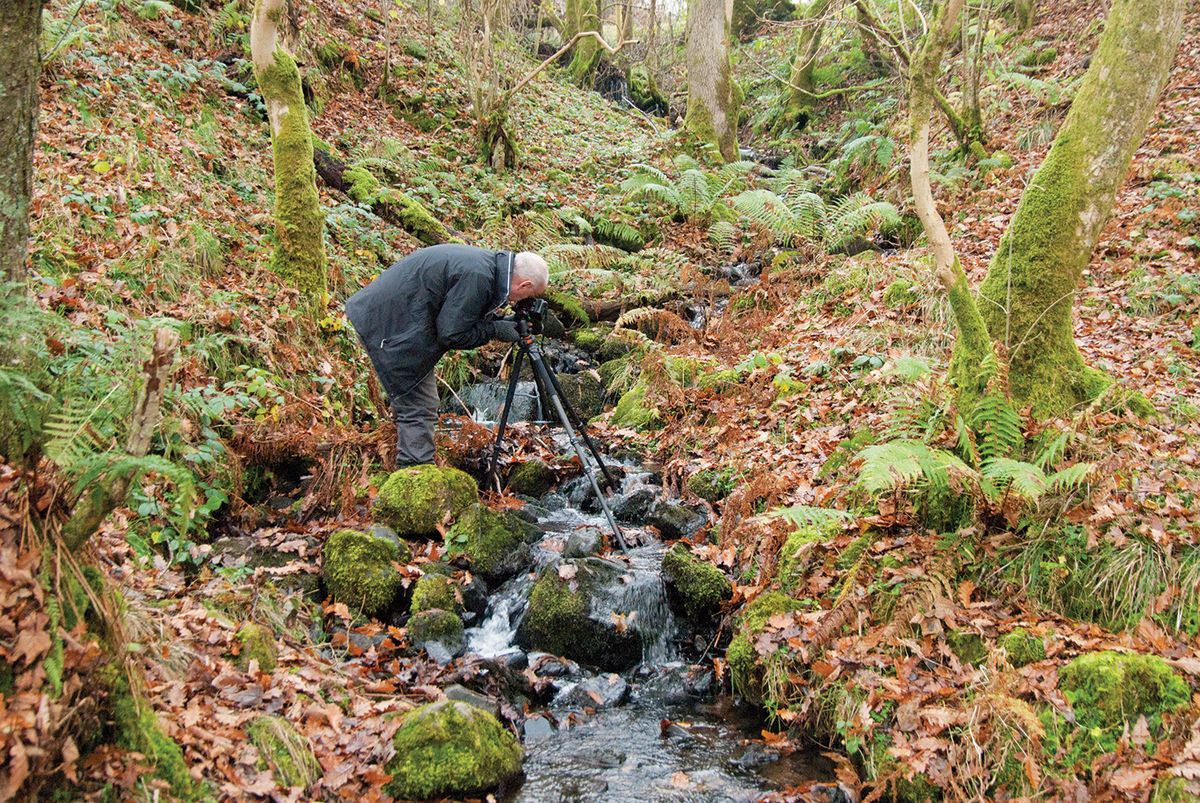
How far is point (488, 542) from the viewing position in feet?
18.5

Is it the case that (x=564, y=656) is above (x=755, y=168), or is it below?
below

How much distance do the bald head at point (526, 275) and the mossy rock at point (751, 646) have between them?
9.63 feet

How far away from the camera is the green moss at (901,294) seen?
7.88 meters

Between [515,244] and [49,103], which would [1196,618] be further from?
[49,103]

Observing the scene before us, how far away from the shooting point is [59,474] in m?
2.22

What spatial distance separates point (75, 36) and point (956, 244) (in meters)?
11.1

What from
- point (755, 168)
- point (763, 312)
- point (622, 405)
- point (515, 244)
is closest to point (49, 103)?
point (515, 244)

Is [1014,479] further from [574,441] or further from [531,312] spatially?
[531,312]

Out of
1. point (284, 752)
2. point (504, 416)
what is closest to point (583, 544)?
point (504, 416)

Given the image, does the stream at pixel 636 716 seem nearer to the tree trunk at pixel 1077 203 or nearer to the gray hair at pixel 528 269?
the gray hair at pixel 528 269

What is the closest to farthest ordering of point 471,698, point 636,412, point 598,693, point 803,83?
point 471,698
point 598,693
point 636,412
point 803,83

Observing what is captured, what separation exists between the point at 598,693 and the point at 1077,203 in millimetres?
4391

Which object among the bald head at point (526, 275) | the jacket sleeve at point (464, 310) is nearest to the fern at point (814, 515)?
the bald head at point (526, 275)

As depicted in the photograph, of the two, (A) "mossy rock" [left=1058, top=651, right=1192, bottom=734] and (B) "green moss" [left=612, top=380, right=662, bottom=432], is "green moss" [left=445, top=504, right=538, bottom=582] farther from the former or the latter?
(A) "mossy rock" [left=1058, top=651, right=1192, bottom=734]
